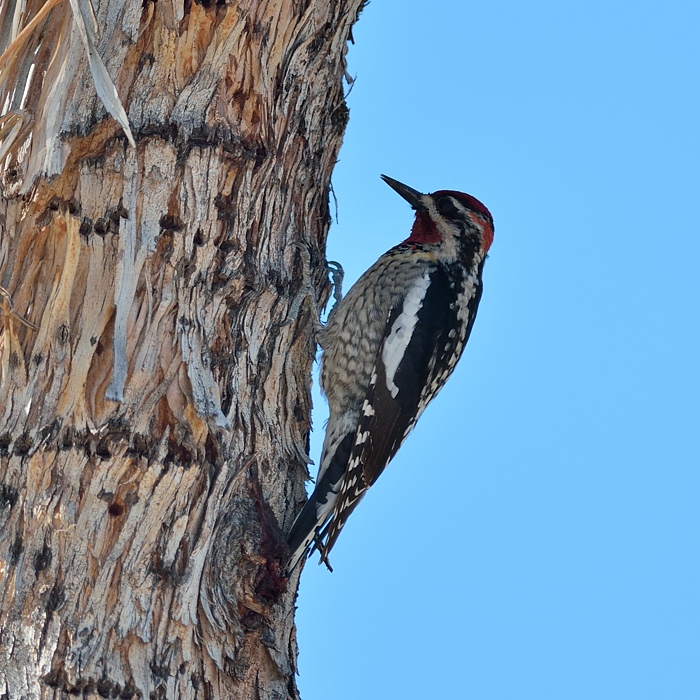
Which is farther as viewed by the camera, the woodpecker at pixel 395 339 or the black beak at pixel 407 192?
the black beak at pixel 407 192

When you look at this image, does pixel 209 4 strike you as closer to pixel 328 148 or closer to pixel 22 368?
pixel 328 148

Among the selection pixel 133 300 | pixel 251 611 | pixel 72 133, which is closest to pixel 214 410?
pixel 133 300

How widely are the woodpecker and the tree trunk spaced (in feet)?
2.10

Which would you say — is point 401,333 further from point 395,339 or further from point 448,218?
point 448,218

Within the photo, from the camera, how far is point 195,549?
2.78m

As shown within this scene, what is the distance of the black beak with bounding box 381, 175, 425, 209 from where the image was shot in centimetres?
500

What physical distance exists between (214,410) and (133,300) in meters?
0.40

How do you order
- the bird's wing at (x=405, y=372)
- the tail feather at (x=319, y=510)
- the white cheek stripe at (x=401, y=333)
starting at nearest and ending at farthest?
the tail feather at (x=319, y=510), the bird's wing at (x=405, y=372), the white cheek stripe at (x=401, y=333)

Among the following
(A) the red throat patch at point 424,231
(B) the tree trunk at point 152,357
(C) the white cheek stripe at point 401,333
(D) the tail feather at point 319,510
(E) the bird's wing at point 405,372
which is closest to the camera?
(B) the tree trunk at point 152,357

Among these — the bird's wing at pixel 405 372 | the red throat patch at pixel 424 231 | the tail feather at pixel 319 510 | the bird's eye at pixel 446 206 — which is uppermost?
the bird's eye at pixel 446 206

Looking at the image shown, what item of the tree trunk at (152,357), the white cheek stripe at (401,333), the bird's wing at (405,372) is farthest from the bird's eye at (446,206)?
the tree trunk at (152,357)

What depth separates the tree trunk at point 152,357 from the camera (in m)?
2.62

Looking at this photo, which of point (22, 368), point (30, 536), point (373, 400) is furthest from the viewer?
point (373, 400)

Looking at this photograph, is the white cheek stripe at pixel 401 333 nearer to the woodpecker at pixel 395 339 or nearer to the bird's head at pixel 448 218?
the woodpecker at pixel 395 339
